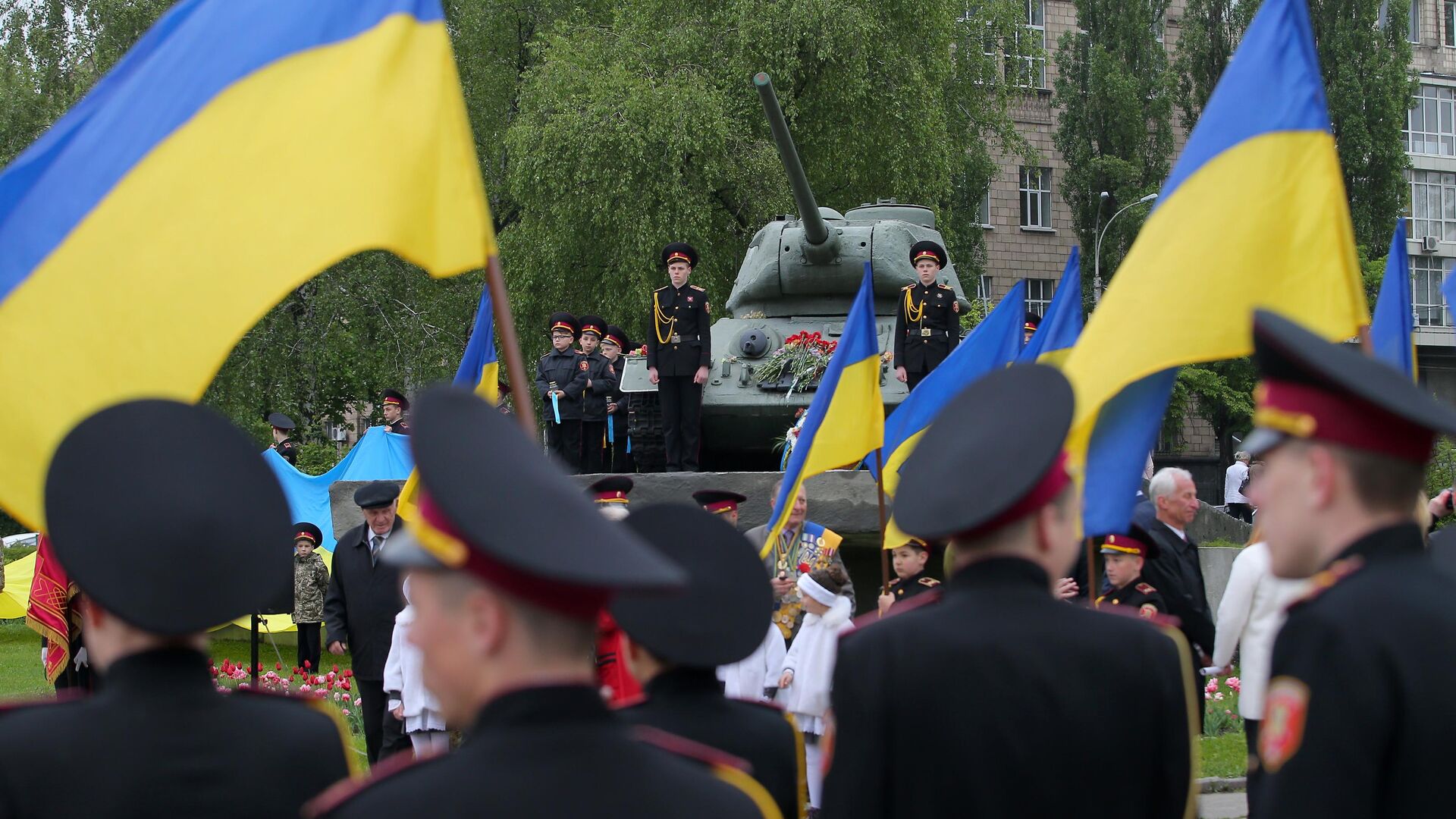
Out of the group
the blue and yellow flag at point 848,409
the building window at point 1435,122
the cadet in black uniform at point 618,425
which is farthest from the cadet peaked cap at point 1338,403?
the building window at point 1435,122

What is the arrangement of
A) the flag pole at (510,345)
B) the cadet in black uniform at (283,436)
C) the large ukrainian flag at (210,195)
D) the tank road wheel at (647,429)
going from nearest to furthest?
the flag pole at (510,345) → the large ukrainian flag at (210,195) → the tank road wheel at (647,429) → the cadet in black uniform at (283,436)

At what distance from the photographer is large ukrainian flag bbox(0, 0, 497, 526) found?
3750 mm

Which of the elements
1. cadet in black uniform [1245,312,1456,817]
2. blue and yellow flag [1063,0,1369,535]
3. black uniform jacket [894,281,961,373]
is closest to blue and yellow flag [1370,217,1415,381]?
blue and yellow flag [1063,0,1369,535]

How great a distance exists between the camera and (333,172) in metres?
4.17

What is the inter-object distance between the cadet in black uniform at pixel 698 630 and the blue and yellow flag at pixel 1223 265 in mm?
1394

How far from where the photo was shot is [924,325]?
13.9 m

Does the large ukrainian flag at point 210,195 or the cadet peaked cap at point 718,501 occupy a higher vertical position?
the large ukrainian flag at point 210,195

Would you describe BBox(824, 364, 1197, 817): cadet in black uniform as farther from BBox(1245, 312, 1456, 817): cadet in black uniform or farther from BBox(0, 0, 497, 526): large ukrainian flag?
BBox(0, 0, 497, 526): large ukrainian flag

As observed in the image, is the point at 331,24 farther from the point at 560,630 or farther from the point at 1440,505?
the point at 1440,505

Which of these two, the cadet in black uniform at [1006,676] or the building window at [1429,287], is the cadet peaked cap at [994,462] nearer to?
the cadet in black uniform at [1006,676]

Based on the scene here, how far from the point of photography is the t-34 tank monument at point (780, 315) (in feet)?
48.1

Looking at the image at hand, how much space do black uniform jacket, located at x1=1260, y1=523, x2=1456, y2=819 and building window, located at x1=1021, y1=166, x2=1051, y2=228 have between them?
47.8m

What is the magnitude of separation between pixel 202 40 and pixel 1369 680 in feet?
10.4

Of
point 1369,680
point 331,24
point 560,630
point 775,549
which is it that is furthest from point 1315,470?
point 775,549
